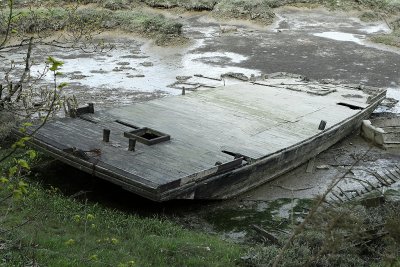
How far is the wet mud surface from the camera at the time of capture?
33.6 ft

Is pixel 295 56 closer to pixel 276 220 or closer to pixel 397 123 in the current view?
pixel 397 123

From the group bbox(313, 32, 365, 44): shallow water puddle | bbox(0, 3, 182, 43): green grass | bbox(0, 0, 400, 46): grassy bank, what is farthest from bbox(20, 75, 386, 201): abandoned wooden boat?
bbox(313, 32, 365, 44): shallow water puddle

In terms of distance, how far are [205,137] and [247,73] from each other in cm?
1143

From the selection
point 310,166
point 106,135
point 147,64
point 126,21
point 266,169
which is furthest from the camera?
point 126,21

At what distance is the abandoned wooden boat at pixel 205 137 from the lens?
945 centimetres

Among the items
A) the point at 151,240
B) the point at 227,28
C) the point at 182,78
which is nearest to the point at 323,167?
the point at 151,240

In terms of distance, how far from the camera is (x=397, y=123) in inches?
651

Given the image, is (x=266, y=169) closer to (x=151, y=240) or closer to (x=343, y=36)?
(x=151, y=240)

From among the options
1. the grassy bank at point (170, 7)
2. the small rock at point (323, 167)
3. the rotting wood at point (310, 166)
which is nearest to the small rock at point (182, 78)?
the grassy bank at point (170, 7)

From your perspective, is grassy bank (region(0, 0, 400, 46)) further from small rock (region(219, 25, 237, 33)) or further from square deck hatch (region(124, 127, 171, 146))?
square deck hatch (region(124, 127, 171, 146))

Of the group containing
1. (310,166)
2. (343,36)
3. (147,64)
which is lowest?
(147,64)

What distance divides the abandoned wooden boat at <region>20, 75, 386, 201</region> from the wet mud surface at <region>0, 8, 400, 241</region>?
1.58 feet

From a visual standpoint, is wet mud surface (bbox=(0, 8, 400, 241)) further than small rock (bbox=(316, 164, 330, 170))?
No

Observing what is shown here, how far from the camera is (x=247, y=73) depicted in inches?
887
